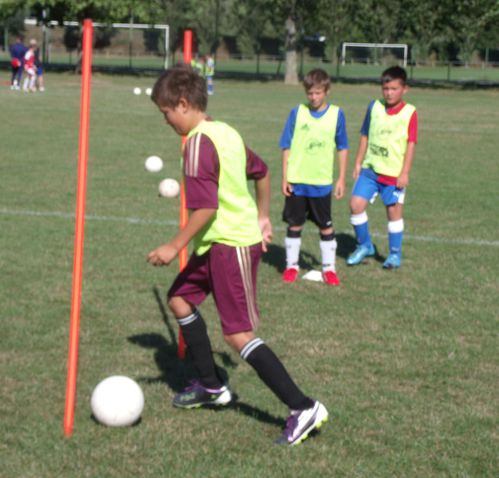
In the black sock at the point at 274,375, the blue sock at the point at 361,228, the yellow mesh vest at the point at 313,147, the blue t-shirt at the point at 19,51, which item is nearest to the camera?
the black sock at the point at 274,375

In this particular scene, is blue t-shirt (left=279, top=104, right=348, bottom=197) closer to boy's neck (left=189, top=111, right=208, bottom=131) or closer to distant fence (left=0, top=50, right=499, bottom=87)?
boy's neck (left=189, top=111, right=208, bottom=131)

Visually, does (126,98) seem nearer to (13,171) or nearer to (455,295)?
(13,171)

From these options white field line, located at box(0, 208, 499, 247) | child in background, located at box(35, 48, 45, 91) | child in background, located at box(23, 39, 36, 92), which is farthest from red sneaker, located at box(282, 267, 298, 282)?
child in background, located at box(35, 48, 45, 91)

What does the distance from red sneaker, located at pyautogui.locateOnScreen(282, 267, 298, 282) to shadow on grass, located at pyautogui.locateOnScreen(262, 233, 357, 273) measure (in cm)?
34

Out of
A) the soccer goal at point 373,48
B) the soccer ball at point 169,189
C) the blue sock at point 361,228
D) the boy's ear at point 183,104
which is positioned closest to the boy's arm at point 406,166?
the blue sock at point 361,228

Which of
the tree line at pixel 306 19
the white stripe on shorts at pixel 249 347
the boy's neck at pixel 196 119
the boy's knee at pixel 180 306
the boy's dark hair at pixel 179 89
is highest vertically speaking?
the tree line at pixel 306 19

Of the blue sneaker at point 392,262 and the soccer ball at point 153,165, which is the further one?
the soccer ball at point 153,165

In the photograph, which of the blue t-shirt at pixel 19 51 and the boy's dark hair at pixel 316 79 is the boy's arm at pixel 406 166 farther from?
the blue t-shirt at pixel 19 51

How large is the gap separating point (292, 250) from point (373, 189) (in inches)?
45.3

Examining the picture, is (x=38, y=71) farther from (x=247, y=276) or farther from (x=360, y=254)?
(x=247, y=276)

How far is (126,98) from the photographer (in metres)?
35.0

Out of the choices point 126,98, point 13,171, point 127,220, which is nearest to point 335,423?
point 127,220

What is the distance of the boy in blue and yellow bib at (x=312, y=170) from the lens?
8578 millimetres

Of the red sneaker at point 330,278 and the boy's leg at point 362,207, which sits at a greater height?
the boy's leg at point 362,207
